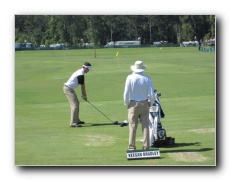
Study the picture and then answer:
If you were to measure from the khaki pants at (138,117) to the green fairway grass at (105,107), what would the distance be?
0.31 meters

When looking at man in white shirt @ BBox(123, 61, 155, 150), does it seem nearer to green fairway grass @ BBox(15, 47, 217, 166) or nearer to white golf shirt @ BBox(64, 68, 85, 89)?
green fairway grass @ BBox(15, 47, 217, 166)

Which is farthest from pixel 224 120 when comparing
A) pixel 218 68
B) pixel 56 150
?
pixel 56 150

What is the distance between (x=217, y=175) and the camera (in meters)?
13.9

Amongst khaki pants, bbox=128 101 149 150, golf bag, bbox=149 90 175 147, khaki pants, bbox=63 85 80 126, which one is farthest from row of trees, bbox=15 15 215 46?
khaki pants, bbox=128 101 149 150

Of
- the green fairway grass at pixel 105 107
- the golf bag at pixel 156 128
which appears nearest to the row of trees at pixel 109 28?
the green fairway grass at pixel 105 107

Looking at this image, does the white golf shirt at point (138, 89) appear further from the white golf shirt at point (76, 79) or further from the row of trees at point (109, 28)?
the white golf shirt at point (76, 79)

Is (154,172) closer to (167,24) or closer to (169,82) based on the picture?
(167,24)

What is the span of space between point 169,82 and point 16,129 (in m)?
4.81

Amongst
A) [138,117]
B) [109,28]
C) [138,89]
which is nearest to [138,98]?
[138,89]

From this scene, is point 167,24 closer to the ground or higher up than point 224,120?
higher up

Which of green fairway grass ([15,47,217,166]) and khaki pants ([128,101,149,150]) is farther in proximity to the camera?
green fairway grass ([15,47,217,166])

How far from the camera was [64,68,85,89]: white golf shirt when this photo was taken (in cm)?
1620

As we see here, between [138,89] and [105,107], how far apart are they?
4185 millimetres

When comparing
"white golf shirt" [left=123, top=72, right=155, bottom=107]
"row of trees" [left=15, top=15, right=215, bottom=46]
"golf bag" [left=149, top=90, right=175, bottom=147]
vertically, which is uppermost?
"row of trees" [left=15, top=15, right=215, bottom=46]
